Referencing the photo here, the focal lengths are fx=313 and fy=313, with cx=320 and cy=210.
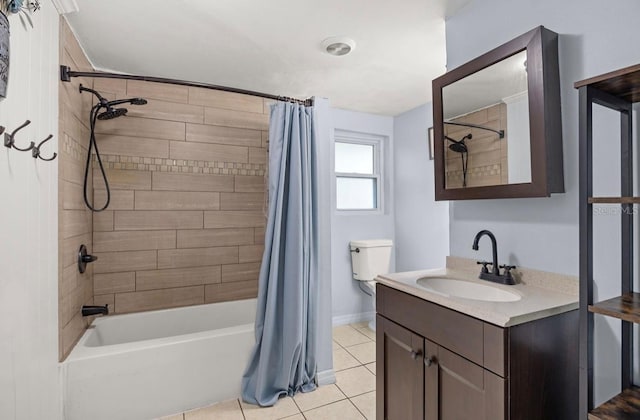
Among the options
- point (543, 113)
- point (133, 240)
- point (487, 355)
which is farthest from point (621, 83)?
point (133, 240)

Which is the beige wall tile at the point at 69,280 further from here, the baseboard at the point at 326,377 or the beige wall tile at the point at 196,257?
the baseboard at the point at 326,377

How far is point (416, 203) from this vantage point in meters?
3.24

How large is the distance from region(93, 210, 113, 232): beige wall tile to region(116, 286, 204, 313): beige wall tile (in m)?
0.51

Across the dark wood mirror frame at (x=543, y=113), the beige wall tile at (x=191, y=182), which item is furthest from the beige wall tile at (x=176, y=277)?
the dark wood mirror frame at (x=543, y=113)

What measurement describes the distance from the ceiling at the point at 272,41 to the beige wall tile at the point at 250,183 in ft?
2.57

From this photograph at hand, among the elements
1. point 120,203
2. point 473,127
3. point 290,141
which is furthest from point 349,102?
point 120,203

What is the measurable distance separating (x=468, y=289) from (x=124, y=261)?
2.39m

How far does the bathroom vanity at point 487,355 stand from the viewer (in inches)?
39.8

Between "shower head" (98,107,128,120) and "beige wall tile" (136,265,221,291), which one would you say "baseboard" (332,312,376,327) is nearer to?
"beige wall tile" (136,265,221,291)

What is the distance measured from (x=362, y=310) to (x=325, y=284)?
139cm

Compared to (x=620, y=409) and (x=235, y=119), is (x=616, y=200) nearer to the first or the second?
(x=620, y=409)

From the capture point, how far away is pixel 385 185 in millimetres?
3537

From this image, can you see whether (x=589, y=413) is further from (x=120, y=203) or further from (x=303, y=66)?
(x=120, y=203)

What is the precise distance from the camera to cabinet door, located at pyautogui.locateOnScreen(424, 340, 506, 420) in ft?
3.36
